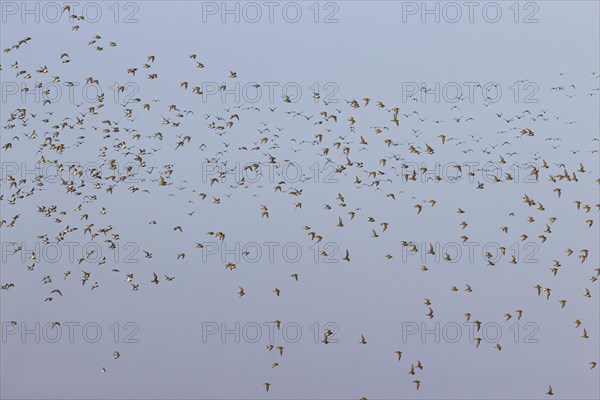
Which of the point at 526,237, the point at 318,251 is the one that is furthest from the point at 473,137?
the point at 318,251

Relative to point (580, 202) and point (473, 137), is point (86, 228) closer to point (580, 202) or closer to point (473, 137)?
point (473, 137)

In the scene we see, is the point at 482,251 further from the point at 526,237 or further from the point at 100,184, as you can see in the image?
the point at 100,184

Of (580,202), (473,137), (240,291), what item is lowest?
(240,291)

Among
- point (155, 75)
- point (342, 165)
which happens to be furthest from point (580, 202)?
point (155, 75)

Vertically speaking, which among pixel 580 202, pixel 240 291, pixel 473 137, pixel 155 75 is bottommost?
pixel 240 291

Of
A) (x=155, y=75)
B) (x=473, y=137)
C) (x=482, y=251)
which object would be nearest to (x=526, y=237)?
(x=482, y=251)

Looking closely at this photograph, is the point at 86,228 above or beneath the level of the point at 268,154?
beneath

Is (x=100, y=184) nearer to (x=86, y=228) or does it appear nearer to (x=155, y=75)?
(x=86, y=228)

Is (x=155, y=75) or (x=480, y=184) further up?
(x=155, y=75)
